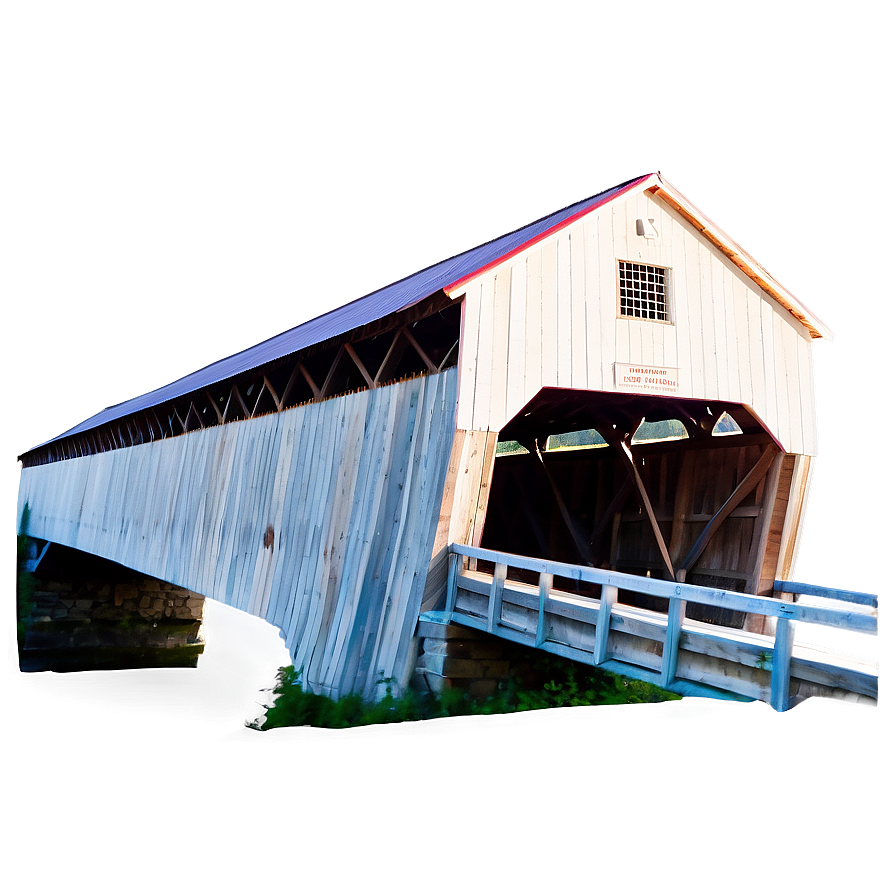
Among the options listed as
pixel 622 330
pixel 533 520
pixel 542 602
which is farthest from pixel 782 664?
pixel 533 520

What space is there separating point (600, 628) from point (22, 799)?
22.0 feet

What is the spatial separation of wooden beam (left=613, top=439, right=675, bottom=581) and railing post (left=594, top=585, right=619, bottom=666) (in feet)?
17.9

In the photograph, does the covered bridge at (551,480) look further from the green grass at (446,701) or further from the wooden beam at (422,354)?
the green grass at (446,701)

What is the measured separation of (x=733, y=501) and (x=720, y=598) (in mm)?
5892

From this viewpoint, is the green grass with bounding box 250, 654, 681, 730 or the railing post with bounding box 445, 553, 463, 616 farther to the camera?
the railing post with bounding box 445, 553, 463, 616

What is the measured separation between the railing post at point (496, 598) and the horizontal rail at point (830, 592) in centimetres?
345

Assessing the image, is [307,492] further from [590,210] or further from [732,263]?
[732,263]

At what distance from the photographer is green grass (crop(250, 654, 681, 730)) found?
8688 mm

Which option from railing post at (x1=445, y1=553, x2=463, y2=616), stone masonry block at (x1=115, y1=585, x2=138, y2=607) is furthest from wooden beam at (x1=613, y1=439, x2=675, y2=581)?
stone masonry block at (x1=115, y1=585, x2=138, y2=607)

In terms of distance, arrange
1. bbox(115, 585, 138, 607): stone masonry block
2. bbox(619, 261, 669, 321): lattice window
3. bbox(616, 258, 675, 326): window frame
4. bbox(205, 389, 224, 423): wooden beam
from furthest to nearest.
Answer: bbox(115, 585, 138, 607): stone masonry block
bbox(205, 389, 224, 423): wooden beam
bbox(619, 261, 669, 321): lattice window
bbox(616, 258, 675, 326): window frame

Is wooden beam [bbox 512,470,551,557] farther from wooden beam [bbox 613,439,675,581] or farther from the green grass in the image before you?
the green grass

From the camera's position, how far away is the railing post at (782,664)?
5.38 metres

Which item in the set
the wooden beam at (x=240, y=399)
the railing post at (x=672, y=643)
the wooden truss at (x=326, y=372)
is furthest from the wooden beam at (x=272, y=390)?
the railing post at (x=672, y=643)

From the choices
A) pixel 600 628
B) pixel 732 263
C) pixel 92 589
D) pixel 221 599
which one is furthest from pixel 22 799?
pixel 92 589
